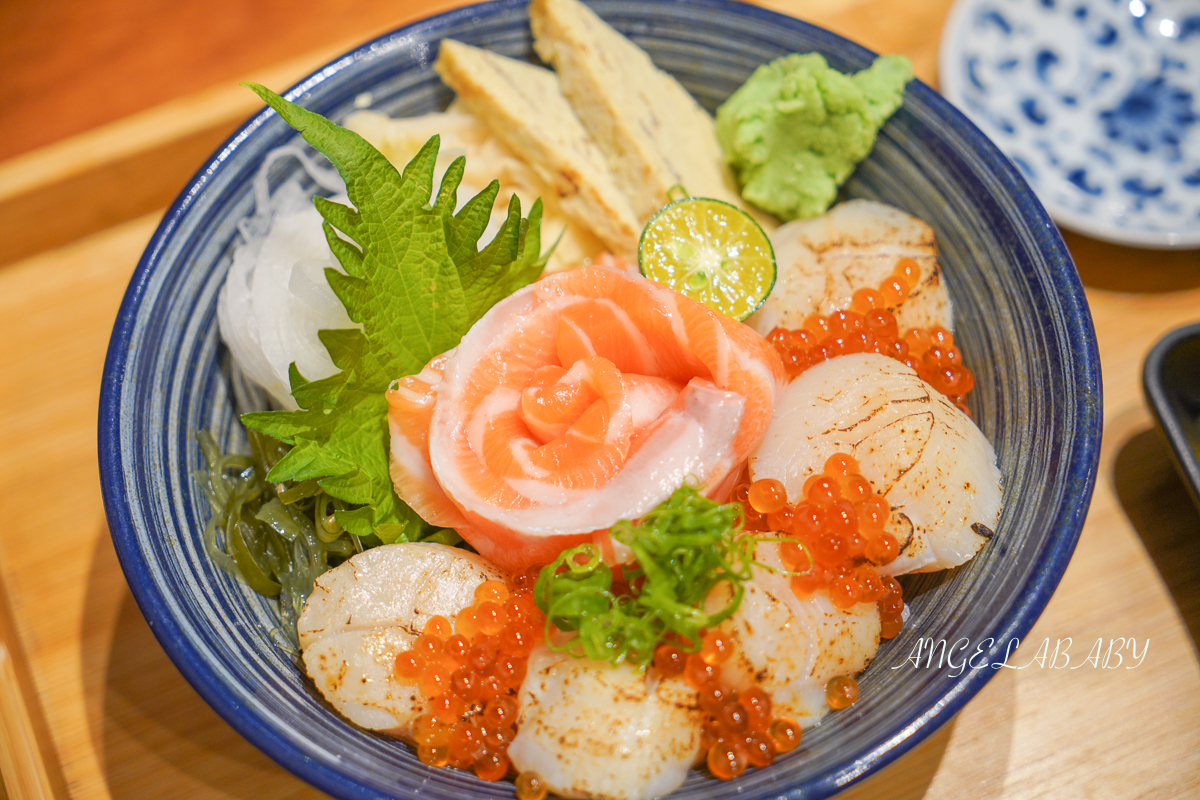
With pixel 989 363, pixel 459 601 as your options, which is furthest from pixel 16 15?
pixel 989 363

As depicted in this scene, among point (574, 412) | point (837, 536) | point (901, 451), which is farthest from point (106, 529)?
point (901, 451)

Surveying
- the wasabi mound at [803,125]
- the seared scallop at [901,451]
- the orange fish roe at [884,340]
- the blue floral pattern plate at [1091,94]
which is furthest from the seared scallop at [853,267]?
the blue floral pattern plate at [1091,94]

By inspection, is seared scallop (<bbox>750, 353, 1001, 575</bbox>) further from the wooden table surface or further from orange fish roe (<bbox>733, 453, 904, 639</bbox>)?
the wooden table surface

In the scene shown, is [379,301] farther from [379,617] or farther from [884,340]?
[884,340]

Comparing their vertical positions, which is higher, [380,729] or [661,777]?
[380,729]

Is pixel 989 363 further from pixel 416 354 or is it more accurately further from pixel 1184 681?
pixel 416 354

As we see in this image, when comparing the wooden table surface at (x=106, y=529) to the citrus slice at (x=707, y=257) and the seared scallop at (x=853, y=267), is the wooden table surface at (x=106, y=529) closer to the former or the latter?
the seared scallop at (x=853, y=267)

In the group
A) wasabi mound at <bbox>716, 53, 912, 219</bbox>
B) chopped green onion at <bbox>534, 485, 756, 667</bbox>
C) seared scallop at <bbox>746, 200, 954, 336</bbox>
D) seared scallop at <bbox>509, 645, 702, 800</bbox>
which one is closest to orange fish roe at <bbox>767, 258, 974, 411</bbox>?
seared scallop at <bbox>746, 200, 954, 336</bbox>
